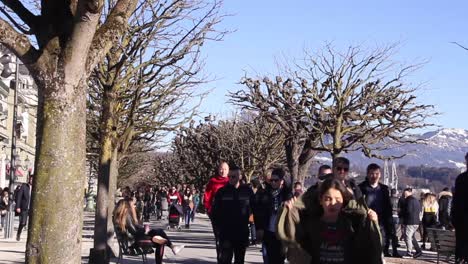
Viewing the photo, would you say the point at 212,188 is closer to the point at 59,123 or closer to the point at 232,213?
the point at 232,213

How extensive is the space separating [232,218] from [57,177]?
16.9ft

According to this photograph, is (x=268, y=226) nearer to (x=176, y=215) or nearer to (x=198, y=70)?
(x=198, y=70)

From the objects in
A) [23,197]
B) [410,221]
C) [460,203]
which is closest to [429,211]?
[410,221]

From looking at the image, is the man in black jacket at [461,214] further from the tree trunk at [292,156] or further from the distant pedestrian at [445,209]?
the tree trunk at [292,156]

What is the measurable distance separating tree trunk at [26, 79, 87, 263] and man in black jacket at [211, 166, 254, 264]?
15.7ft

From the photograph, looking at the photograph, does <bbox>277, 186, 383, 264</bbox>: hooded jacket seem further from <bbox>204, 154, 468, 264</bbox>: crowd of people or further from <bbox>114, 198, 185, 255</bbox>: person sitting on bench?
<bbox>114, 198, 185, 255</bbox>: person sitting on bench

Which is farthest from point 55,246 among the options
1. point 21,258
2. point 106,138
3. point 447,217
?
point 447,217

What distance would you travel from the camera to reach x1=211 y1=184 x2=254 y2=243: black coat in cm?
1172

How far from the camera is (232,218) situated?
38.4 ft

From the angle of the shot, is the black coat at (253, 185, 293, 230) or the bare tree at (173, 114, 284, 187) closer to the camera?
the black coat at (253, 185, 293, 230)

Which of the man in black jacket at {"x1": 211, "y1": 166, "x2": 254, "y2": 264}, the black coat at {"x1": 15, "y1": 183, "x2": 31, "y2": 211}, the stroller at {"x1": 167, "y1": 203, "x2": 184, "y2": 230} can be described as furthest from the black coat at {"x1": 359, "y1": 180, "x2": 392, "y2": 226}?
the stroller at {"x1": 167, "y1": 203, "x2": 184, "y2": 230}

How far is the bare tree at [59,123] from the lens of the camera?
685cm

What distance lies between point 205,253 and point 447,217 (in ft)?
21.8

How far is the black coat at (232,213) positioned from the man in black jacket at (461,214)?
11.1 feet
